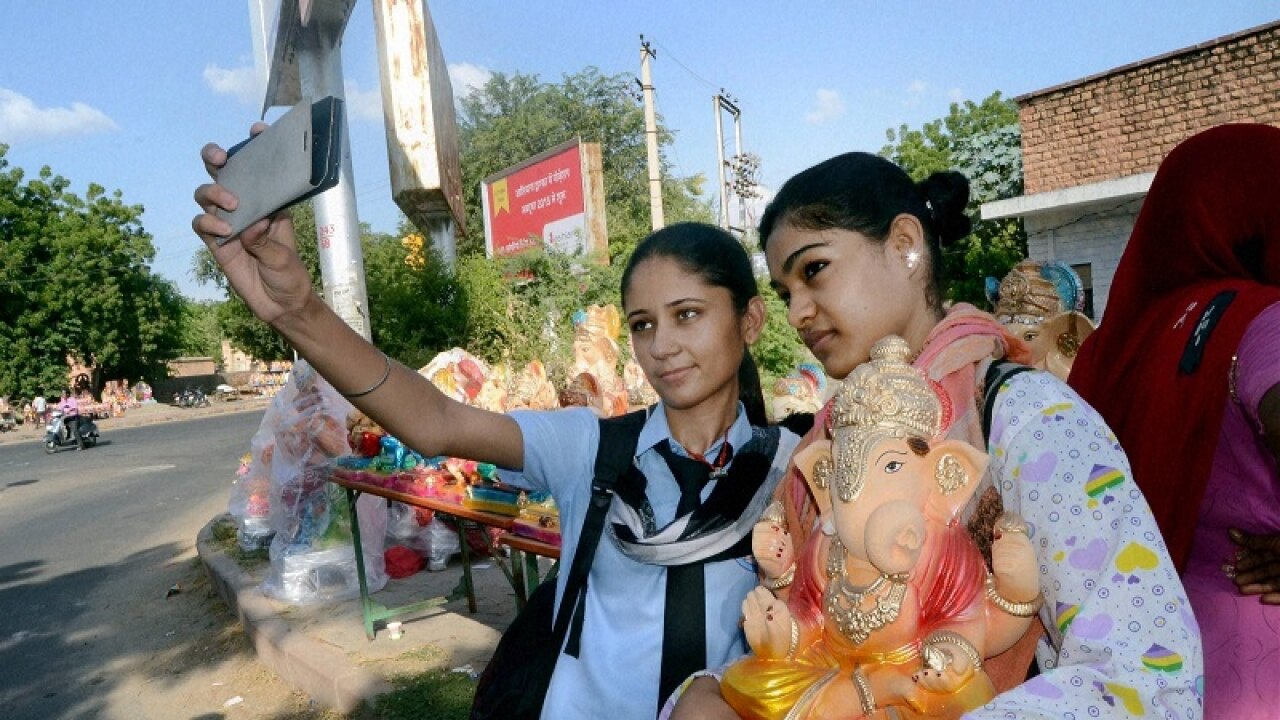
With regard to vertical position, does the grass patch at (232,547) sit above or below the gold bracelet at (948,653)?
below

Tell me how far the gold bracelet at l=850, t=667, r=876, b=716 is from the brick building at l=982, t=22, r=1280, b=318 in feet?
37.1

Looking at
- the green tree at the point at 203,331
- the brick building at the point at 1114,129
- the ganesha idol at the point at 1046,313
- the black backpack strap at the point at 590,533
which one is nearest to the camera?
the black backpack strap at the point at 590,533

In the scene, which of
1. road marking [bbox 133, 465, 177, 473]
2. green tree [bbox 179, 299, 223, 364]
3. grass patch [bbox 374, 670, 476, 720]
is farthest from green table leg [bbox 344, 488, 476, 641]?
green tree [bbox 179, 299, 223, 364]

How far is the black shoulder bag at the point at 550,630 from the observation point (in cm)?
173

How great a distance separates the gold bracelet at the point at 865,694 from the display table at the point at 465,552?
6.34ft

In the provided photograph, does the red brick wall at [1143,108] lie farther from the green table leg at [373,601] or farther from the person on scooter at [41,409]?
the person on scooter at [41,409]

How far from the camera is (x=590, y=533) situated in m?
1.72

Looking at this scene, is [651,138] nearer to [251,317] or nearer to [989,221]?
[989,221]

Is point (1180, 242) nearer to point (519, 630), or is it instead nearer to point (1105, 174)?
point (519, 630)

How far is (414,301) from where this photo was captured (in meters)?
11.3

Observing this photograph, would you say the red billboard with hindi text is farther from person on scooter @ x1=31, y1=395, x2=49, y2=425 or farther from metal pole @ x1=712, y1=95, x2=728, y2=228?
person on scooter @ x1=31, y1=395, x2=49, y2=425

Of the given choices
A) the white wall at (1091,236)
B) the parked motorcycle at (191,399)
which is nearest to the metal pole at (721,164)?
the white wall at (1091,236)

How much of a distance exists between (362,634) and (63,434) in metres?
18.4

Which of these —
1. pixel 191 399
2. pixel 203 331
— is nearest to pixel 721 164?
pixel 191 399
